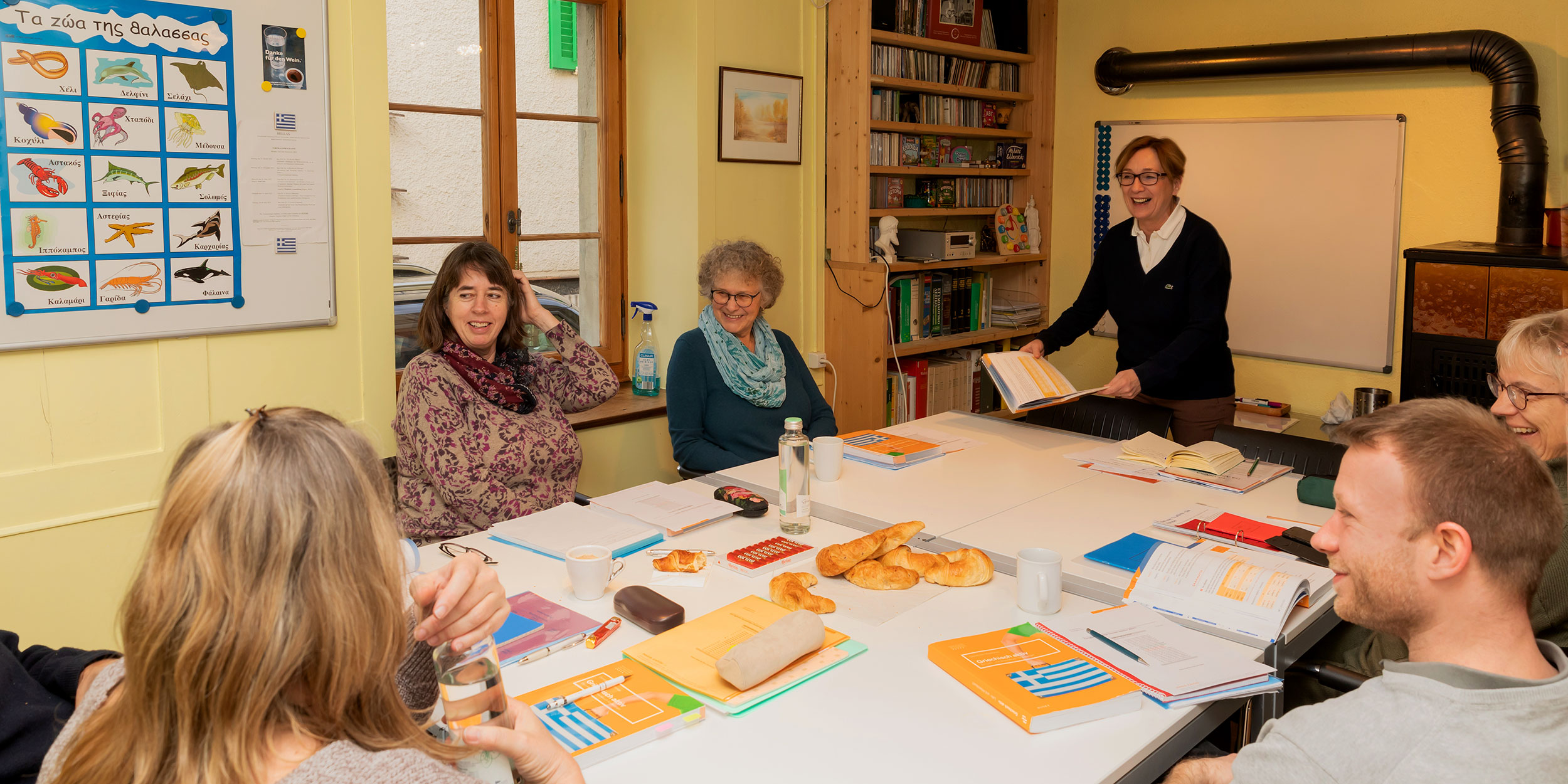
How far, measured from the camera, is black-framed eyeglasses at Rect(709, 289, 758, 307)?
339cm

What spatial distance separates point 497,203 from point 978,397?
2.75m

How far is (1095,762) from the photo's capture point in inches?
56.2

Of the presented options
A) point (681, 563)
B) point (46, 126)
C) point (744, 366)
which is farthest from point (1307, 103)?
point (46, 126)

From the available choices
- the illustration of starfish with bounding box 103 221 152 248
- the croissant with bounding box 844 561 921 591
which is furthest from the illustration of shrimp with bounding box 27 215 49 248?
the croissant with bounding box 844 561 921 591

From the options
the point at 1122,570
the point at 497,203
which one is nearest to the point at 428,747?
the point at 1122,570

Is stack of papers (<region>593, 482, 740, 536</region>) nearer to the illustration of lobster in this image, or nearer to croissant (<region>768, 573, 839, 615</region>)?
croissant (<region>768, 573, 839, 615</region>)

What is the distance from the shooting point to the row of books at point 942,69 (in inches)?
191

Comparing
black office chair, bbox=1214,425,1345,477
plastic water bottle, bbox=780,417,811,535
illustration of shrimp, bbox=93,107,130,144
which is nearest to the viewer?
plastic water bottle, bbox=780,417,811,535

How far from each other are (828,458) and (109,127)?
2.02m

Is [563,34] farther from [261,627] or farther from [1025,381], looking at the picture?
[261,627]

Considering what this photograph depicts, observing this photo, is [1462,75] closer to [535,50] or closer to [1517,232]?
[1517,232]

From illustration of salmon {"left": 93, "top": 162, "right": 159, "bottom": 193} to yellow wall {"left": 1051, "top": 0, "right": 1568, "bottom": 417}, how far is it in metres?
4.28

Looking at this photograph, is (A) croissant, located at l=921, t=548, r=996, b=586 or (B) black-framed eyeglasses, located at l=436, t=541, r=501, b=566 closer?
(A) croissant, located at l=921, t=548, r=996, b=586

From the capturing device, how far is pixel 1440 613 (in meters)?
1.33
